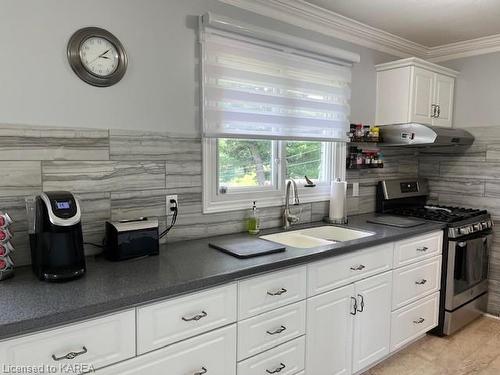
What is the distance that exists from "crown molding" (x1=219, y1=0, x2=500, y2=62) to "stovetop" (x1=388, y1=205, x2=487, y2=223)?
1.39 meters

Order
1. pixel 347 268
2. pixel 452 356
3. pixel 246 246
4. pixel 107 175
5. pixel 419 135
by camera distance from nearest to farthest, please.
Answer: pixel 107 175 → pixel 246 246 → pixel 347 268 → pixel 452 356 → pixel 419 135

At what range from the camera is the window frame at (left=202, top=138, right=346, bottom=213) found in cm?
232

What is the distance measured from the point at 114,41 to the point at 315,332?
1.84m

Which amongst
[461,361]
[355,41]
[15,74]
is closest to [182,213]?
[15,74]

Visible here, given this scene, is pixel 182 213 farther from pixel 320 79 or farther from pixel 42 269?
pixel 320 79

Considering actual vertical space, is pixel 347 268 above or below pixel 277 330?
above

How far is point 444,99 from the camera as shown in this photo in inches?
136

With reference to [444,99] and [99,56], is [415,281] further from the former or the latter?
[99,56]

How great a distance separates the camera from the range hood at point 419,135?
9.98 feet

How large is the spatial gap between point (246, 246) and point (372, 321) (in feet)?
3.32

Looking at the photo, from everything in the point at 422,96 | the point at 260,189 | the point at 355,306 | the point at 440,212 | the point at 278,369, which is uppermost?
the point at 422,96

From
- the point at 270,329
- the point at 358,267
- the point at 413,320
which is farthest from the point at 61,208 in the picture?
the point at 413,320

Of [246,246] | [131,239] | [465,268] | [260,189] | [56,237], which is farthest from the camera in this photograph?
[465,268]

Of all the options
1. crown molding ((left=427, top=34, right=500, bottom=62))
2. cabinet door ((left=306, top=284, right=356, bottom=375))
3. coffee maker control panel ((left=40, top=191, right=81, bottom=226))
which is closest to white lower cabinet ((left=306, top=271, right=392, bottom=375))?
cabinet door ((left=306, top=284, right=356, bottom=375))
